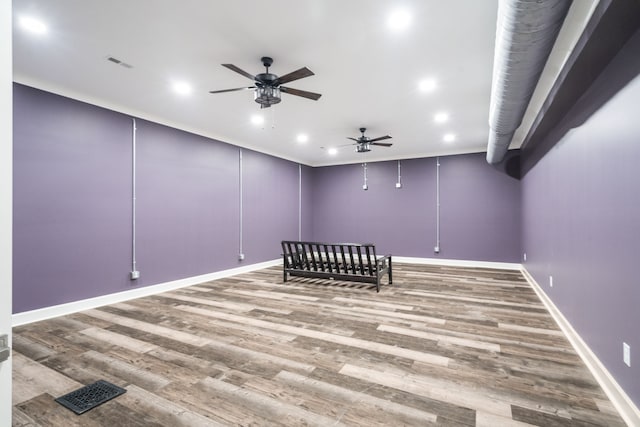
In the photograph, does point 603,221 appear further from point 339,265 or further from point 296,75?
point 339,265

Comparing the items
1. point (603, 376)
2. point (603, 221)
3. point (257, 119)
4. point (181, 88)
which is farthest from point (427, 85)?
point (603, 376)

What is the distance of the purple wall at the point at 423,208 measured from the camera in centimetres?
693

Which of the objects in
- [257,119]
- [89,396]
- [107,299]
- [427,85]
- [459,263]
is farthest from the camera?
[459,263]

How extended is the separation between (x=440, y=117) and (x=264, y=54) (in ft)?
10.3

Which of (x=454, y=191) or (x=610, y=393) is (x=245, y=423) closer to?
(x=610, y=393)

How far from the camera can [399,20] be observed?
2484 mm

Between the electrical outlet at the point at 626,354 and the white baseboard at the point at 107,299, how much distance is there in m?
5.42

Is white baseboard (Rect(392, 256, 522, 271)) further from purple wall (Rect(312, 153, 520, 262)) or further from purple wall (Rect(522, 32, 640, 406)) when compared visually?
purple wall (Rect(522, 32, 640, 406))

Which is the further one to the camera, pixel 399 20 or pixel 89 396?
pixel 399 20

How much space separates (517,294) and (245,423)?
445cm

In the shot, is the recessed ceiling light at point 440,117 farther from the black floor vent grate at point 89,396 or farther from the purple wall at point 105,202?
the black floor vent grate at point 89,396

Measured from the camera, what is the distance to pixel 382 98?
4.15m

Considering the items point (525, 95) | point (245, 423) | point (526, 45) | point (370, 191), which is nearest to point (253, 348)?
point (245, 423)

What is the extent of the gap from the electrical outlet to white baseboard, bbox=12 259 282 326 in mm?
5424
